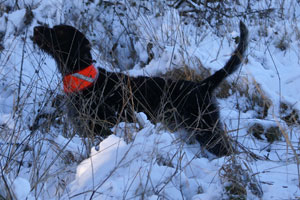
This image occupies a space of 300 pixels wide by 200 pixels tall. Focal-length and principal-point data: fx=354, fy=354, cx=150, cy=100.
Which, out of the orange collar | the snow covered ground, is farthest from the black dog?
the snow covered ground

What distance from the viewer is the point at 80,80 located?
311 centimetres

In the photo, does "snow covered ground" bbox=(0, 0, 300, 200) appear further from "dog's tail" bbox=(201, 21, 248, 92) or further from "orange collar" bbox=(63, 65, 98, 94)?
"dog's tail" bbox=(201, 21, 248, 92)

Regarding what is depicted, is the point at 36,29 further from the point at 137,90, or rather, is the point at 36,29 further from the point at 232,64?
the point at 232,64

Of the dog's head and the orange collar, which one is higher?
the dog's head

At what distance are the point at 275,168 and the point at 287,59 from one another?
3171 millimetres

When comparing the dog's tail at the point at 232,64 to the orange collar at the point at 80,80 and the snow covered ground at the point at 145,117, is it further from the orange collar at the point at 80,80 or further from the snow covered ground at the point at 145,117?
the orange collar at the point at 80,80

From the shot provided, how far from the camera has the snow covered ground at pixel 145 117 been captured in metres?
1.93

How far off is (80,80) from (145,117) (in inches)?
32.2

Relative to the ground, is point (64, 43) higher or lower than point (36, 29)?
lower

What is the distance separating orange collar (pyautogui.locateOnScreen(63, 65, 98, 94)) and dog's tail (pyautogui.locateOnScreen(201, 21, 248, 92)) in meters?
1.00

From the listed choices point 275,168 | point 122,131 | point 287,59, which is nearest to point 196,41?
point 287,59

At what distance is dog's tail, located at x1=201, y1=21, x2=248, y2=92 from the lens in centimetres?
303

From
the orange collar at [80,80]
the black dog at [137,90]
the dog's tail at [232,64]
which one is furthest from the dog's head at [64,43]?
the dog's tail at [232,64]

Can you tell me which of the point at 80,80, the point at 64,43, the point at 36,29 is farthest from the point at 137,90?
the point at 36,29
